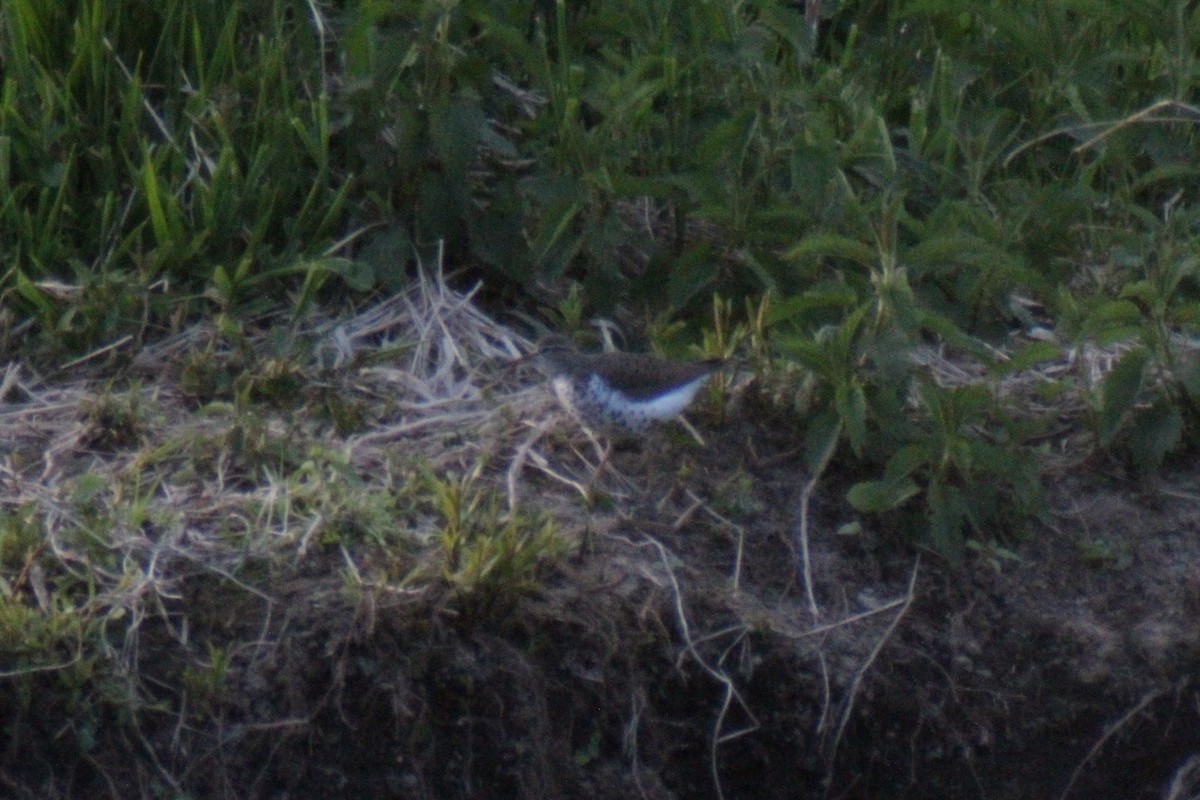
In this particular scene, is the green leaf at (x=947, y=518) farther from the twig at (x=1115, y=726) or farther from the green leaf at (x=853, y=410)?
the twig at (x=1115, y=726)

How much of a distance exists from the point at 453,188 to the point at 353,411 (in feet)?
2.52

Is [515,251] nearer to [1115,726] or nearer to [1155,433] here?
[1155,433]

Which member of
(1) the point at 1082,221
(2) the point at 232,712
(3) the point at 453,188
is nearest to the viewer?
(2) the point at 232,712

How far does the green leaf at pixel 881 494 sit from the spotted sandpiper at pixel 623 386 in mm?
513

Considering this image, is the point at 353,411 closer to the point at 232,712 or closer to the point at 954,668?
the point at 232,712

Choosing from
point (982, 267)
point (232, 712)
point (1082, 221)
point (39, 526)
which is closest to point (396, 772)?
point (232, 712)

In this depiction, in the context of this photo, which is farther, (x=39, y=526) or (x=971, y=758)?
(x=971, y=758)

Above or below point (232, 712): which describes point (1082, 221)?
above

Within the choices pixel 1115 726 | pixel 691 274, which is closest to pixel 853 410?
pixel 691 274

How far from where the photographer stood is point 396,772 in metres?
3.68

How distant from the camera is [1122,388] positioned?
165 inches

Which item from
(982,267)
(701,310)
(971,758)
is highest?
(982,267)

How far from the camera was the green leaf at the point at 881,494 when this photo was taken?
3.99 metres

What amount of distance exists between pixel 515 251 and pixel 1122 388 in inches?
66.6
